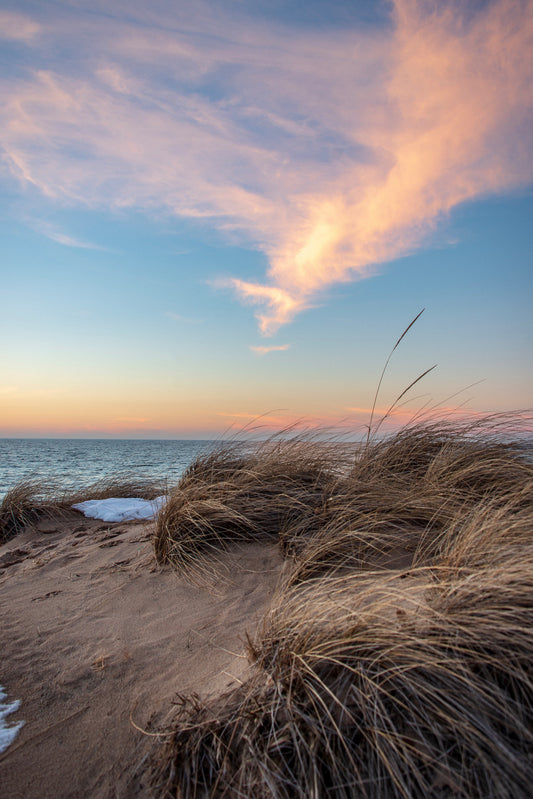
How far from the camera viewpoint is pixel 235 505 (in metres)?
3.58

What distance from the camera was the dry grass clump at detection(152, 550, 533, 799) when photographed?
1.28 metres

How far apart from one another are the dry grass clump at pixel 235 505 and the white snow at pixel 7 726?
4.12 ft

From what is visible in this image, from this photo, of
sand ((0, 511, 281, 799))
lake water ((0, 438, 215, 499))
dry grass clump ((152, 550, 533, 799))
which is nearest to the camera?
dry grass clump ((152, 550, 533, 799))

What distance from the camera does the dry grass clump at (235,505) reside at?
340 centimetres

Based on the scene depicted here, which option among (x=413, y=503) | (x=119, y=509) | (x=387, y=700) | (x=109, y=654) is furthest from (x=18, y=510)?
(x=387, y=700)

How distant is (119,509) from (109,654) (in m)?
3.79

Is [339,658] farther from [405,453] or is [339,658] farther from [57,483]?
[57,483]

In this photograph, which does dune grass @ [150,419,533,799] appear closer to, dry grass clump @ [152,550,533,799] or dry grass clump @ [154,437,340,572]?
dry grass clump @ [152,550,533,799]

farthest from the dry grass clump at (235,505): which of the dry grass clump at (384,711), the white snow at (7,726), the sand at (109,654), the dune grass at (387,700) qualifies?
the dry grass clump at (384,711)

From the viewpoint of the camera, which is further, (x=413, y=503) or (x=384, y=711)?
(x=413, y=503)

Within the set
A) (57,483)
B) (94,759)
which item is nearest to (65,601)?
(94,759)

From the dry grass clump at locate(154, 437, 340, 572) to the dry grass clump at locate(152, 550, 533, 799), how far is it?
166cm

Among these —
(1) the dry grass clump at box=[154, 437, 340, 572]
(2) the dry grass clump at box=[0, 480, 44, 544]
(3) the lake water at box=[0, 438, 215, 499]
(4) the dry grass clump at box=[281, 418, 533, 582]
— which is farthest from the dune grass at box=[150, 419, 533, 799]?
(2) the dry grass clump at box=[0, 480, 44, 544]

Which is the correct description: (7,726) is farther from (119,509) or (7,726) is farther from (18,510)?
(18,510)
